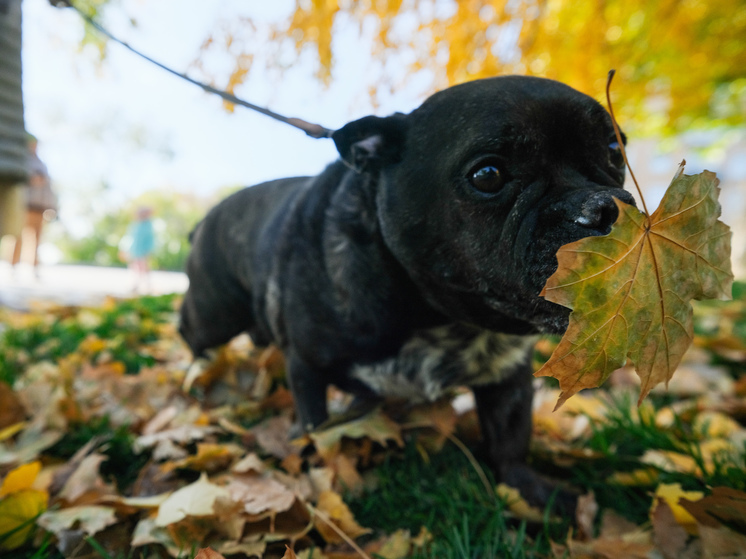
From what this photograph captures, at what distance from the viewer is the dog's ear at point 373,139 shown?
172 cm

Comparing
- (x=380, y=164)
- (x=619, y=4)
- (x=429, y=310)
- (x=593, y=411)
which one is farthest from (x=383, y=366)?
(x=619, y=4)

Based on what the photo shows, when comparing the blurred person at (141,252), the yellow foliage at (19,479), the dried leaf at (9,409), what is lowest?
the blurred person at (141,252)

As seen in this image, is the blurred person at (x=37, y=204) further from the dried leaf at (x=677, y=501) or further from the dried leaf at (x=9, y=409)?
the dried leaf at (x=677, y=501)

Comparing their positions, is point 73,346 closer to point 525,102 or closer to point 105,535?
point 105,535

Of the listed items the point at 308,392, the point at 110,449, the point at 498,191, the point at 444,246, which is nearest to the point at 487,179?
the point at 498,191

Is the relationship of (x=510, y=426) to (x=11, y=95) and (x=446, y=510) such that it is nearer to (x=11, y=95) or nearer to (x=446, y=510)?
(x=446, y=510)

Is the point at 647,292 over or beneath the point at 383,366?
over

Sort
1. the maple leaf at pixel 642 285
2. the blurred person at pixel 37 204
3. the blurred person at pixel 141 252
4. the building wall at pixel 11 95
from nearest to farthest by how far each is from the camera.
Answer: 1. the maple leaf at pixel 642 285
2. the building wall at pixel 11 95
3. the blurred person at pixel 37 204
4. the blurred person at pixel 141 252

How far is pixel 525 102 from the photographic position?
1.43 m

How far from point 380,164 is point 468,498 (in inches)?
47.4

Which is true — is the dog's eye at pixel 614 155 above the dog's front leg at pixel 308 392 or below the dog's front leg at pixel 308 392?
above

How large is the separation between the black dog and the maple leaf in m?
0.19

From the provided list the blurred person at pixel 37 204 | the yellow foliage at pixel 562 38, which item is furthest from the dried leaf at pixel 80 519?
the blurred person at pixel 37 204

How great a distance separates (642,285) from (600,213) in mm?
236
